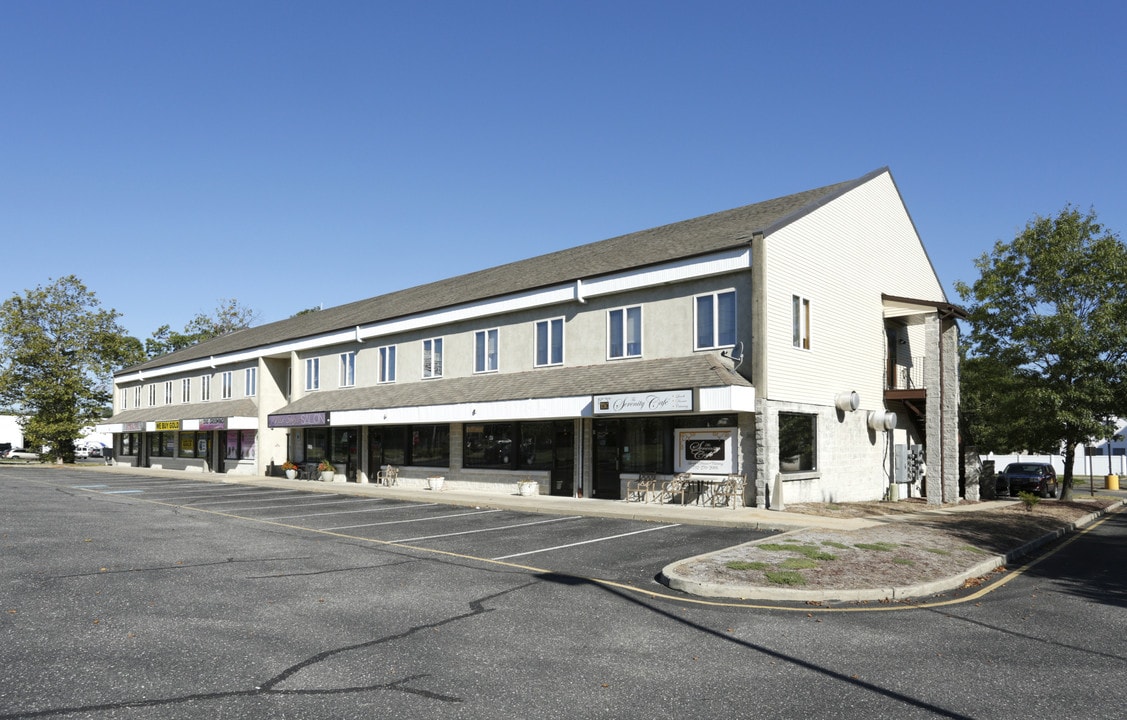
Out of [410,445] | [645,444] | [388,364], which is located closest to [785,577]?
[645,444]

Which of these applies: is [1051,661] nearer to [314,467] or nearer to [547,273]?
[547,273]

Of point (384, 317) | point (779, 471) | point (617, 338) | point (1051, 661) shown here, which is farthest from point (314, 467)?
point (1051, 661)

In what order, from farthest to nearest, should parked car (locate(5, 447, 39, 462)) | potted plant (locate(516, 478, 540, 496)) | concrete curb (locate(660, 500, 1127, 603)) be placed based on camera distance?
parked car (locate(5, 447, 39, 462)) < potted plant (locate(516, 478, 540, 496)) < concrete curb (locate(660, 500, 1127, 603))

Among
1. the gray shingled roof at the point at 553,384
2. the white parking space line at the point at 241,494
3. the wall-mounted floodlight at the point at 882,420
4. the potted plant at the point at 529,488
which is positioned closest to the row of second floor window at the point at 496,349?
the gray shingled roof at the point at 553,384

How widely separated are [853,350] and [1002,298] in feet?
31.0

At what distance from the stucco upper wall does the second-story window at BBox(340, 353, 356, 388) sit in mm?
21120

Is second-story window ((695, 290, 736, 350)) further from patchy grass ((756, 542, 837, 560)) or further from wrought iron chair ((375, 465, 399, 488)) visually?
wrought iron chair ((375, 465, 399, 488))

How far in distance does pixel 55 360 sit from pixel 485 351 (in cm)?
4515

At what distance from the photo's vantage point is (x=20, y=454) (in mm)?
73750

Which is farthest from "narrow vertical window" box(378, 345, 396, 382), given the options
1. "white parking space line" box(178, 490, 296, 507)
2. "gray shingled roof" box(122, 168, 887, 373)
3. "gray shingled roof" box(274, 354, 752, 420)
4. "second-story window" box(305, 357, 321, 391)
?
"white parking space line" box(178, 490, 296, 507)

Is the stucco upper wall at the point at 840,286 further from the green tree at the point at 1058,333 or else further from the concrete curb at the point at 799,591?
the concrete curb at the point at 799,591

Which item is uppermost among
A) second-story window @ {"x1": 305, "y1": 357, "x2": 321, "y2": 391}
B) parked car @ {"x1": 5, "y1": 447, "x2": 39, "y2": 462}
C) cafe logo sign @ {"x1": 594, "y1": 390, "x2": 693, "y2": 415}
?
second-story window @ {"x1": 305, "y1": 357, "x2": 321, "y2": 391}

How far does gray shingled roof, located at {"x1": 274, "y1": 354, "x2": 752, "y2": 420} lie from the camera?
20.6m

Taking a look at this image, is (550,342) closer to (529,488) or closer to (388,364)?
(529,488)
